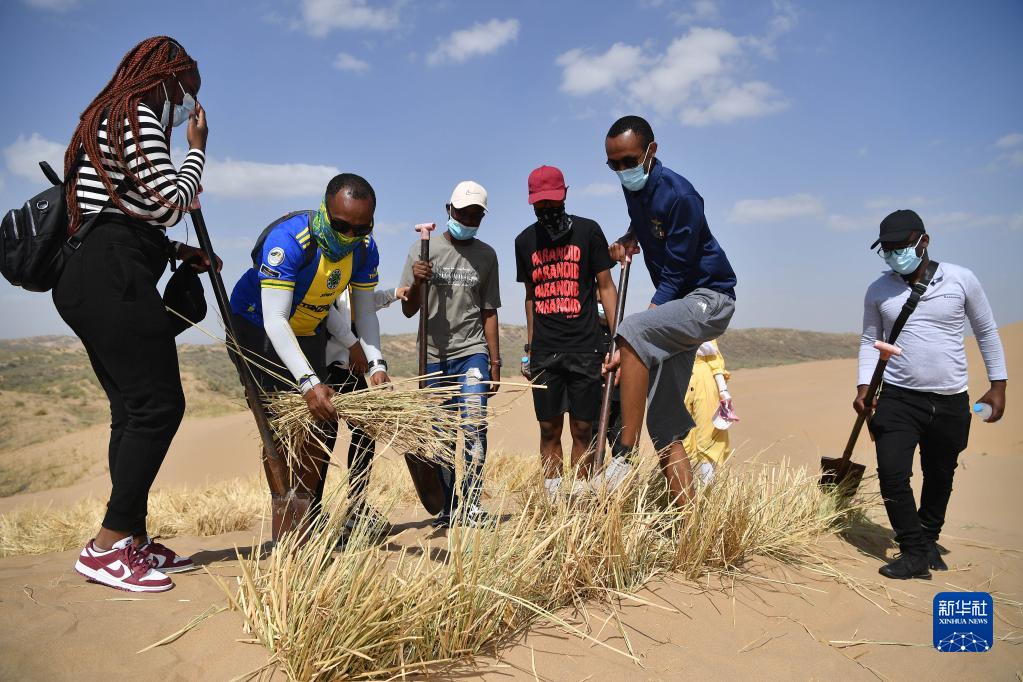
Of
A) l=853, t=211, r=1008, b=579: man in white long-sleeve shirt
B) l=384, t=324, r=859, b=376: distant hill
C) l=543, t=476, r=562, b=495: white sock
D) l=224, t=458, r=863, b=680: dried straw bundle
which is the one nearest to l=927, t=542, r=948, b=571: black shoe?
l=853, t=211, r=1008, b=579: man in white long-sleeve shirt

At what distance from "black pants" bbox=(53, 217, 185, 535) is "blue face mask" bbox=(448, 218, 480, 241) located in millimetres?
2168

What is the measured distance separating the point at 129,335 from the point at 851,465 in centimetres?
439

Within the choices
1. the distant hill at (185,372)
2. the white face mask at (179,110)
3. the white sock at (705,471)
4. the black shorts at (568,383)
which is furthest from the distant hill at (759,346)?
the white face mask at (179,110)

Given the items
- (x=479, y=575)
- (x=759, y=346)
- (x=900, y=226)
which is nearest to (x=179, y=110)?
(x=479, y=575)

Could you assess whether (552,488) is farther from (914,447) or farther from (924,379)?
(924,379)

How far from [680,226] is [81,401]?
67.3 ft

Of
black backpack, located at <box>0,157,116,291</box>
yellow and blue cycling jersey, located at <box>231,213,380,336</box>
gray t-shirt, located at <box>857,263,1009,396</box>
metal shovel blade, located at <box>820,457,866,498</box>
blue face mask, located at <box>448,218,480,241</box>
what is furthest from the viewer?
blue face mask, located at <box>448,218,480,241</box>

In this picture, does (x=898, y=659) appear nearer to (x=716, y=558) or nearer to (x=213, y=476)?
(x=716, y=558)

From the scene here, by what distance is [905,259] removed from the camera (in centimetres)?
411

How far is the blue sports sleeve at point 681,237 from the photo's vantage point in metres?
3.70

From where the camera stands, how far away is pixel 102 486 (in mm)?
11016

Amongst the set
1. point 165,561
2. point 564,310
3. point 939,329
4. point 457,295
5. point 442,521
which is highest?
point 457,295

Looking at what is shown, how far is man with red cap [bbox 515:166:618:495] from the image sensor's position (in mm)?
4832

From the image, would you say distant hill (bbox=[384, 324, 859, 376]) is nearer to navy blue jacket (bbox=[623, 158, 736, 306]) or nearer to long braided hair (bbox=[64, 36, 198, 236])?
navy blue jacket (bbox=[623, 158, 736, 306])
